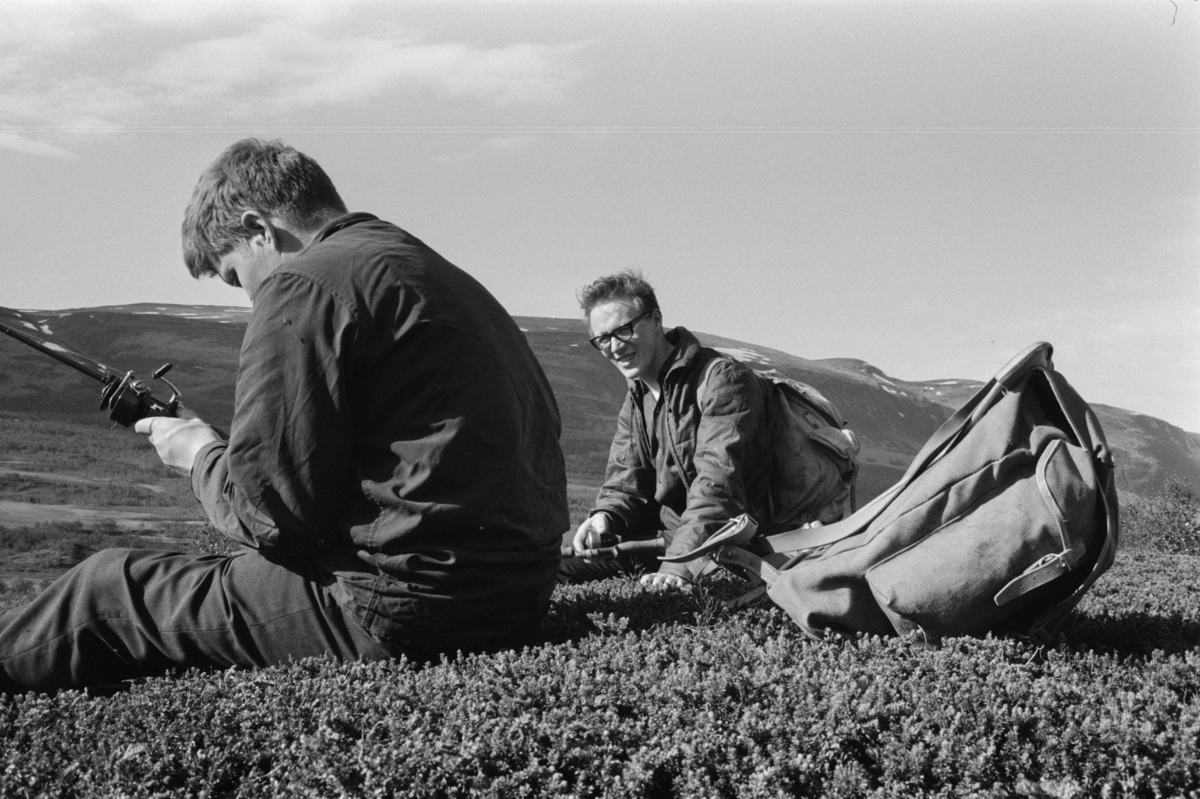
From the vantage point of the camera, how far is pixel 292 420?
2963 millimetres

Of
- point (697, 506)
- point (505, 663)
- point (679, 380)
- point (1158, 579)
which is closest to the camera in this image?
point (505, 663)

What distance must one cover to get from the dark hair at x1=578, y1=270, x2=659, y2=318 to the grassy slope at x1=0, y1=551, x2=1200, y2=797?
3.07m

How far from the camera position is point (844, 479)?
6.00 m

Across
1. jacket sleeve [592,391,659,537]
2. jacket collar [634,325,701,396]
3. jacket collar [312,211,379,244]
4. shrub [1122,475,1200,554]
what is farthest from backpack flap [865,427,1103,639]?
shrub [1122,475,1200,554]

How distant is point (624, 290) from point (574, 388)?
36618mm

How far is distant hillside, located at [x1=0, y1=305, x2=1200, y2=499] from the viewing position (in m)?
22.3

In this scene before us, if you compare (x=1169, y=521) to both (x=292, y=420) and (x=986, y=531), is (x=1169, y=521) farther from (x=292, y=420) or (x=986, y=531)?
(x=292, y=420)

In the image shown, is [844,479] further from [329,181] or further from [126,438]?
[126,438]

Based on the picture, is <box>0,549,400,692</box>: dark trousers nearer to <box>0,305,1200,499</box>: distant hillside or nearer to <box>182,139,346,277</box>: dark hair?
<box>182,139,346,277</box>: dark hair

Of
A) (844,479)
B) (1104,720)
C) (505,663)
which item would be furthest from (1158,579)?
(505,663)

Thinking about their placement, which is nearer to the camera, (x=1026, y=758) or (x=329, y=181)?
(x=1026, y=758)

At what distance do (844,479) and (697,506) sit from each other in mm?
1202

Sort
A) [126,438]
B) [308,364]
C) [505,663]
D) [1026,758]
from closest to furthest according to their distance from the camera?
[1026,758] < [308,364] < [505,663] < [126,438]

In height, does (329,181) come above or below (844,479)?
above
